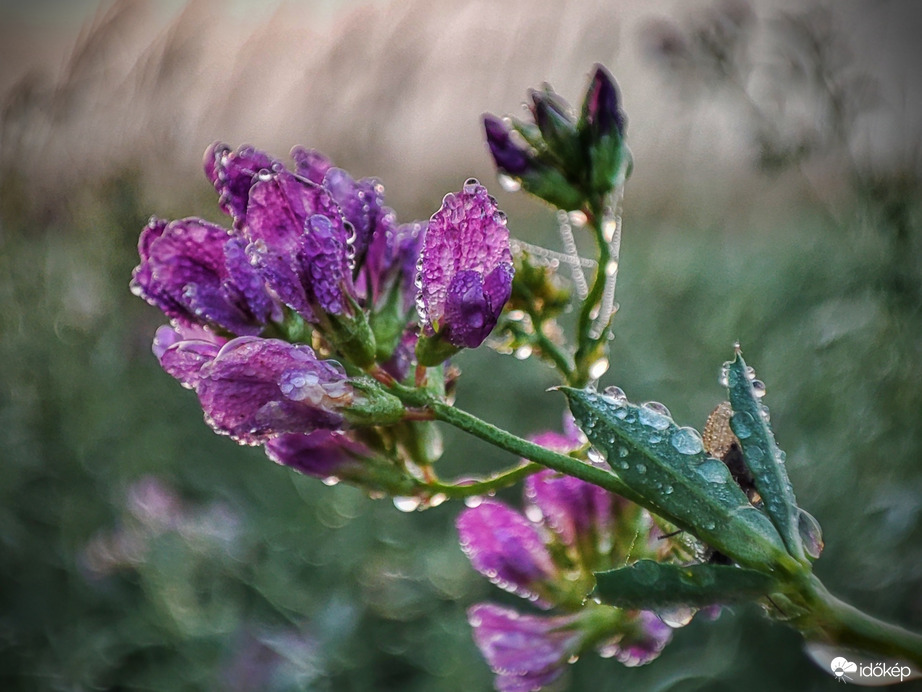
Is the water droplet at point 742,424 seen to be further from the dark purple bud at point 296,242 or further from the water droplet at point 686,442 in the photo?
the dark purple bud at point 296,242

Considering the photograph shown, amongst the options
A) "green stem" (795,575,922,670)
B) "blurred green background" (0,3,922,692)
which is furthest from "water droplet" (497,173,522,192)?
"blurred green background" (0,3,922,692)

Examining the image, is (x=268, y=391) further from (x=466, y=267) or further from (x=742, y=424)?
(x=742, y=424)

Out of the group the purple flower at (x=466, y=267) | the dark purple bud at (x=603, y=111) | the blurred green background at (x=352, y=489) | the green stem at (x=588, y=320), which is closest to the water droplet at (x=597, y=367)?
the green stem at (x=588, y=320)

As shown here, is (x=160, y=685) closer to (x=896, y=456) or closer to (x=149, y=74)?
(x=149, y=74)

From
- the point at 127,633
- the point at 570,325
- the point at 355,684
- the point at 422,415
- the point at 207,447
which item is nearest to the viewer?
the point at 422,415

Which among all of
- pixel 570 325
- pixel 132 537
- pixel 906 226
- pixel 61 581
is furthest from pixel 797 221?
pixel 61 581

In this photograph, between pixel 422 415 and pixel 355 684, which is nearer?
pixel 422 415

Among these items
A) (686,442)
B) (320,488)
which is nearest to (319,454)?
(686,442)

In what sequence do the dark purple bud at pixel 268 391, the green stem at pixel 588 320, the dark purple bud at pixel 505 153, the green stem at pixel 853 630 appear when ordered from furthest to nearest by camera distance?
the dark purple bud at pixel 505 153, the green stem at pixel 588 320, the dark purple bud at pixel 268 391, the green stem at pixel 853 630
